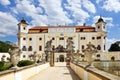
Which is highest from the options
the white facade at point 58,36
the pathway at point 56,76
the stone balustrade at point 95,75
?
the white facade at point 58,36

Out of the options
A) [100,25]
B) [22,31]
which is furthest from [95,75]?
[22,31]

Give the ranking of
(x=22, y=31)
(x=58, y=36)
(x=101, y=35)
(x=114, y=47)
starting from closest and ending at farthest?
(x=101, y=35)
(x=22, y=31)
(x=58, y=36)
(x=114, y=47)

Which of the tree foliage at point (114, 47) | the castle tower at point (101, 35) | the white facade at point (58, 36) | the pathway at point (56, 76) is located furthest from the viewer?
the tree foliage at point (114, 47)

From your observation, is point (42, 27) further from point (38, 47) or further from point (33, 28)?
point (38, 47)

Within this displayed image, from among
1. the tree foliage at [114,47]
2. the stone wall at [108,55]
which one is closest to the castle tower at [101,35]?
the stone wall at [108,55]

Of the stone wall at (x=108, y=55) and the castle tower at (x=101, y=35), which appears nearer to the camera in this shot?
the stone wall at (x=108, y=55)

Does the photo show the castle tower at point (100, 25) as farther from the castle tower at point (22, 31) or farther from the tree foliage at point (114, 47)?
the castle tower at point (22, 31)

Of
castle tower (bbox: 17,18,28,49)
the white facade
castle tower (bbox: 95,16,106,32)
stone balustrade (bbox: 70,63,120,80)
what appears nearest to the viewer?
stone balustrade (bbox: 70,63,120,80)

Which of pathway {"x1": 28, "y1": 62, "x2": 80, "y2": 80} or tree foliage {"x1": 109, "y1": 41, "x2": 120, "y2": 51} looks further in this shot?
tree foliage {"x1": 109, "y1": 41, "x2": 120, "y2": 51}

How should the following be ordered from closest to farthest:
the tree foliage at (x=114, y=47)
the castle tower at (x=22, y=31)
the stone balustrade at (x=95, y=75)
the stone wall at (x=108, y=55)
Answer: the stone balustrade at (x=95, y=75), the stone wall at (x=108, y=55), the castle tower at (x=22, y=31), the tree foliage at (x=114, y=47)

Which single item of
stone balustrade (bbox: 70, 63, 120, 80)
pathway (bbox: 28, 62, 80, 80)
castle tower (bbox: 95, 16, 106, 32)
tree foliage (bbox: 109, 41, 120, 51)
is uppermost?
castle tower (bbox: 95, 16, 106, 32)

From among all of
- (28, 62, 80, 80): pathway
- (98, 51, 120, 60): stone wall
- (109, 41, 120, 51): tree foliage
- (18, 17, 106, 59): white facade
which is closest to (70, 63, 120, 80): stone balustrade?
(28, 62, 80, 80): pathway

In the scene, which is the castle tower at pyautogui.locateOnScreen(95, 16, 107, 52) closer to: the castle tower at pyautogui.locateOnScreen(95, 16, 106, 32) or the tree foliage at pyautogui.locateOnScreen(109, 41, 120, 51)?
the castle tower at pyautogui.locateOnScreen(95, 16, 106, 32)

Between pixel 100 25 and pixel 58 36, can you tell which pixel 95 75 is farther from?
pixel 58 36
